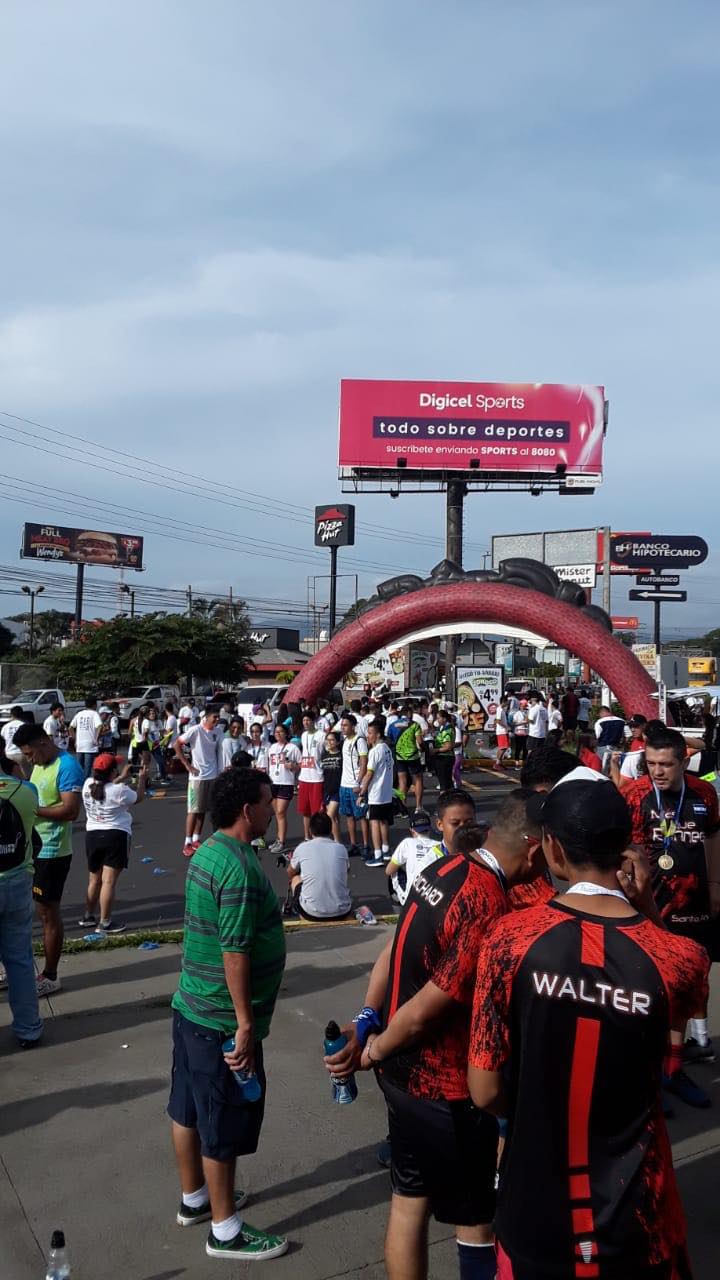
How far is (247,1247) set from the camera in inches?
144

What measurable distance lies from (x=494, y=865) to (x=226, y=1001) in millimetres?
1238

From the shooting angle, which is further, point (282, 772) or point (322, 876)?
point (282, 772)

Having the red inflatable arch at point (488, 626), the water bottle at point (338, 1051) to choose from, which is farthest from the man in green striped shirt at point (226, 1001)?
the red inflatable arch at point (488, 626)

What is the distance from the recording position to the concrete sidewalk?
369 centimetres

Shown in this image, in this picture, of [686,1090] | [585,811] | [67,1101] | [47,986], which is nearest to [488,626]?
[47,986]

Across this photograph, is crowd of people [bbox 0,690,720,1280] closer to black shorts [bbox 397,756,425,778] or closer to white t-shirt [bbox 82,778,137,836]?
white t-shirt [bbox 82,778,137,836]

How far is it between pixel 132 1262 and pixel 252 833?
1.67 meters

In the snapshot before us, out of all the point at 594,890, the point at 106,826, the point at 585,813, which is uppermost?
the point at 585,813

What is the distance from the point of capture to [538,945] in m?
2.20

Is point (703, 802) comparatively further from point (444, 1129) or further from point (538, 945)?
point (538, 945)

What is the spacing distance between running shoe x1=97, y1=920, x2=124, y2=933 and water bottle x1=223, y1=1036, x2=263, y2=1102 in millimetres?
4653

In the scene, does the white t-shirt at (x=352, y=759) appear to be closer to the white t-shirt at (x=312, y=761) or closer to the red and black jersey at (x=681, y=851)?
the white t-shirt at (x=312, y=761)

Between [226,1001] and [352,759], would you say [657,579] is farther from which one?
[226,1001]

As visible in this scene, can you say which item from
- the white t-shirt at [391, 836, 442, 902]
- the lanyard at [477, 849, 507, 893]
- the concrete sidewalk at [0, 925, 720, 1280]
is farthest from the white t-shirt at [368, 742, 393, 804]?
the lanyard at [477, 849, 507, 893]
